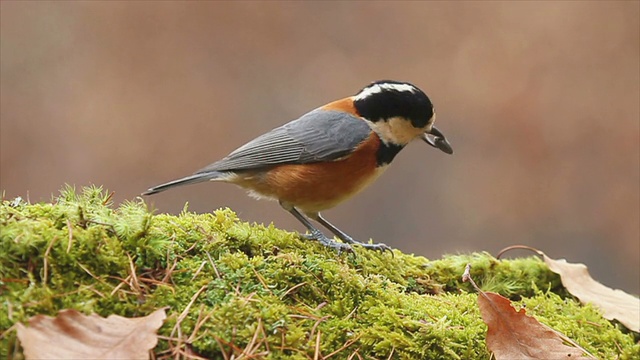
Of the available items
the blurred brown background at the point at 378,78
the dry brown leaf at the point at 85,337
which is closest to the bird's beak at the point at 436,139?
the dry brown leaf at the point at 85,337

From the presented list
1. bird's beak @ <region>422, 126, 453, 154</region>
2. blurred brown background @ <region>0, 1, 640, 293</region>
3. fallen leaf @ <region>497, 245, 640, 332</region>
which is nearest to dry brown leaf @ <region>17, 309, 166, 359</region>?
fallen leaf @ <region>497, 245, 640, 332</region>

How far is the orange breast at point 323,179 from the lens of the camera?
155 inches

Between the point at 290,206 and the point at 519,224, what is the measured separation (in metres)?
5.63

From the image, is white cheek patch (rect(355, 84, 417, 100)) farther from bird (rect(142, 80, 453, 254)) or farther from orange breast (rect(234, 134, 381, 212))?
orange breast (rect(234, 134, 381, 212))

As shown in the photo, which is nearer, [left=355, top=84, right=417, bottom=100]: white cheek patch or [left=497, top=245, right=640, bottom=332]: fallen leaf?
[left=497, top=245, right=640, bottom=332]: fallen leaf

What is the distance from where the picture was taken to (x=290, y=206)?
411 cm

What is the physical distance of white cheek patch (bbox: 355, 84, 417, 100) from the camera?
4023 mm

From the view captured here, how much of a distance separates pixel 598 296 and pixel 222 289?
6.61 ft

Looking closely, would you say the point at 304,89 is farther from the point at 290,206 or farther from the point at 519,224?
the point at 290,206

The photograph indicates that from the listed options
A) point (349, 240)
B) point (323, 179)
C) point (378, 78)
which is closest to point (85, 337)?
point (349, 240)

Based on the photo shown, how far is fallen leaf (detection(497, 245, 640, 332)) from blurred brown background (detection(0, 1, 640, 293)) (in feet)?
15.7

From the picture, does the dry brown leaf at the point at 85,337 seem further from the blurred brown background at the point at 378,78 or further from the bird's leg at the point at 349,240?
the blurred brown background at the point at 378,78

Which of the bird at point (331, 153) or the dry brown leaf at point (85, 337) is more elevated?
the bird at point (331, 153)

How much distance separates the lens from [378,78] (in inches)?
381
